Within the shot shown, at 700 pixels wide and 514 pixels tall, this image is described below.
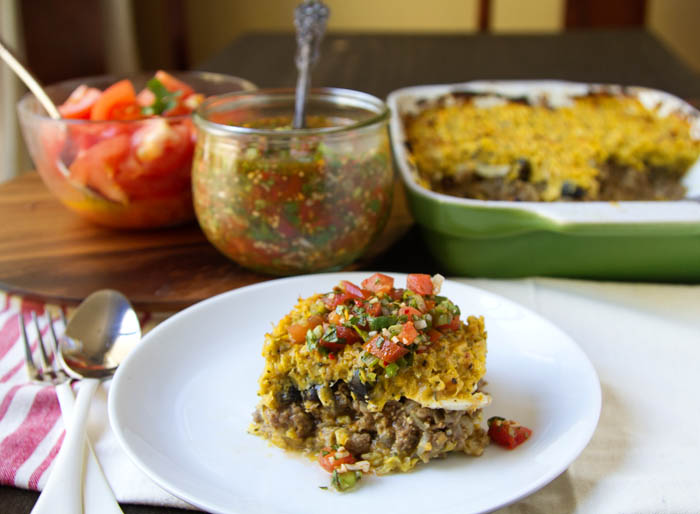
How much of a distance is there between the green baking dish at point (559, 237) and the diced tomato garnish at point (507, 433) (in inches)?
21.2

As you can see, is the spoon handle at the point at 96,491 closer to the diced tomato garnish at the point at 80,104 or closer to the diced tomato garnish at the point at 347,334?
the diced tomato garnish at the point at 347,334

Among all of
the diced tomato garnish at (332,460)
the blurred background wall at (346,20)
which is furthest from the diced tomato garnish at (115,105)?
the blurred background wall at (346,20)

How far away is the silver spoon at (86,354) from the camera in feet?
3.32

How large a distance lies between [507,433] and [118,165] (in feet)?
3.63

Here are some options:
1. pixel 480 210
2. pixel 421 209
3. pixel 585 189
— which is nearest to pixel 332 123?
pixel 421 209

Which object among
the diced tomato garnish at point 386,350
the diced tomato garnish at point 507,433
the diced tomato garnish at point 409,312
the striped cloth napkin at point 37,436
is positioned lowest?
the striped cloth napkin at point 37,436

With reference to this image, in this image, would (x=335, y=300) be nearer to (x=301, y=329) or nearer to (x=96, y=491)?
(x=301, y=329)

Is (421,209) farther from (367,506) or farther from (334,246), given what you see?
(367,506)

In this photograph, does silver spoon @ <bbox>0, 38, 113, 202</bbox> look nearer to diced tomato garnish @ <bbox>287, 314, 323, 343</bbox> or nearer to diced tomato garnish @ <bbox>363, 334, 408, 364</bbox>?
diced tomato garnish @ <bbox>287, 314, 323, 343</bbox>

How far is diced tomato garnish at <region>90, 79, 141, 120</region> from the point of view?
178cm

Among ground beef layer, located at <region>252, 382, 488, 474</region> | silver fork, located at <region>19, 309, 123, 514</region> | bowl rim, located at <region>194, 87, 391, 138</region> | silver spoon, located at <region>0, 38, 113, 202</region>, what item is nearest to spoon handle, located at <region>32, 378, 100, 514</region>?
silver fork, located at <region>19, 309, 123, 514</region>

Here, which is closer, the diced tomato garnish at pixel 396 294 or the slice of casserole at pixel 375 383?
Result: the slice of casserole at pixel 375 383

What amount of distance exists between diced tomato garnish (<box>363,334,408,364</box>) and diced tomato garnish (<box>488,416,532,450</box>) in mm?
179

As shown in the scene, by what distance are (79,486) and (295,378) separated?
329 millimetres
